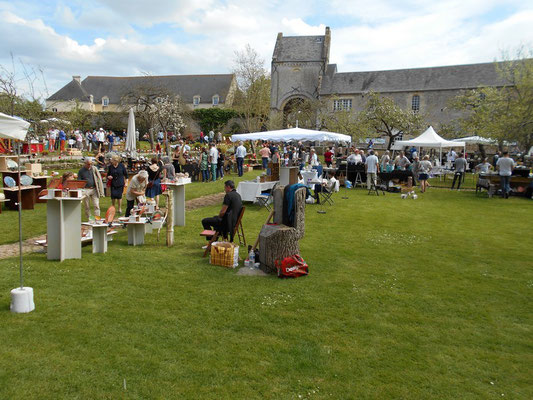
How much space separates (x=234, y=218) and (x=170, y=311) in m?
2.90

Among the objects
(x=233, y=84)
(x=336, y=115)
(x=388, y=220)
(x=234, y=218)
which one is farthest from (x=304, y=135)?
(x=233, y=84)

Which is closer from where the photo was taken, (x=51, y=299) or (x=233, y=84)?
(x=51, y=299)

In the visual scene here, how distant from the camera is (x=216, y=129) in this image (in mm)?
51562

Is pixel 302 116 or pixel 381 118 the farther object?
pixel 302 116

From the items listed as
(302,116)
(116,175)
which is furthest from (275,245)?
(302,116)

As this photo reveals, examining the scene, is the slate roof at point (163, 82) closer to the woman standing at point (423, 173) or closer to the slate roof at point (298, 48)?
the slate roof at point (298, 48)

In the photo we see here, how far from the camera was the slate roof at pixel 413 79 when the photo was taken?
42781mm

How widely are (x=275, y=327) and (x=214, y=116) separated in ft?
160

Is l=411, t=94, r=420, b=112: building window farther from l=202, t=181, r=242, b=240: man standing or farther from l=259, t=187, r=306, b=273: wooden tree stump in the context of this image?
l=259, t=187, r=306, b=273: wooden tree stump

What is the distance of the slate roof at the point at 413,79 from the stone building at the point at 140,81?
55.1 ft

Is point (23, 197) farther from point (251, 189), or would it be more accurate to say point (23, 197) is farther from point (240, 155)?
point (240, 155)

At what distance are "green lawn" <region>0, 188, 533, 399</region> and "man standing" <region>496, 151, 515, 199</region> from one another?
8880 mm

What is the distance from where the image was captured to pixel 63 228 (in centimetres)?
710

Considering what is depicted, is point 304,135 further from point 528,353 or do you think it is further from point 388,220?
point 528,353
